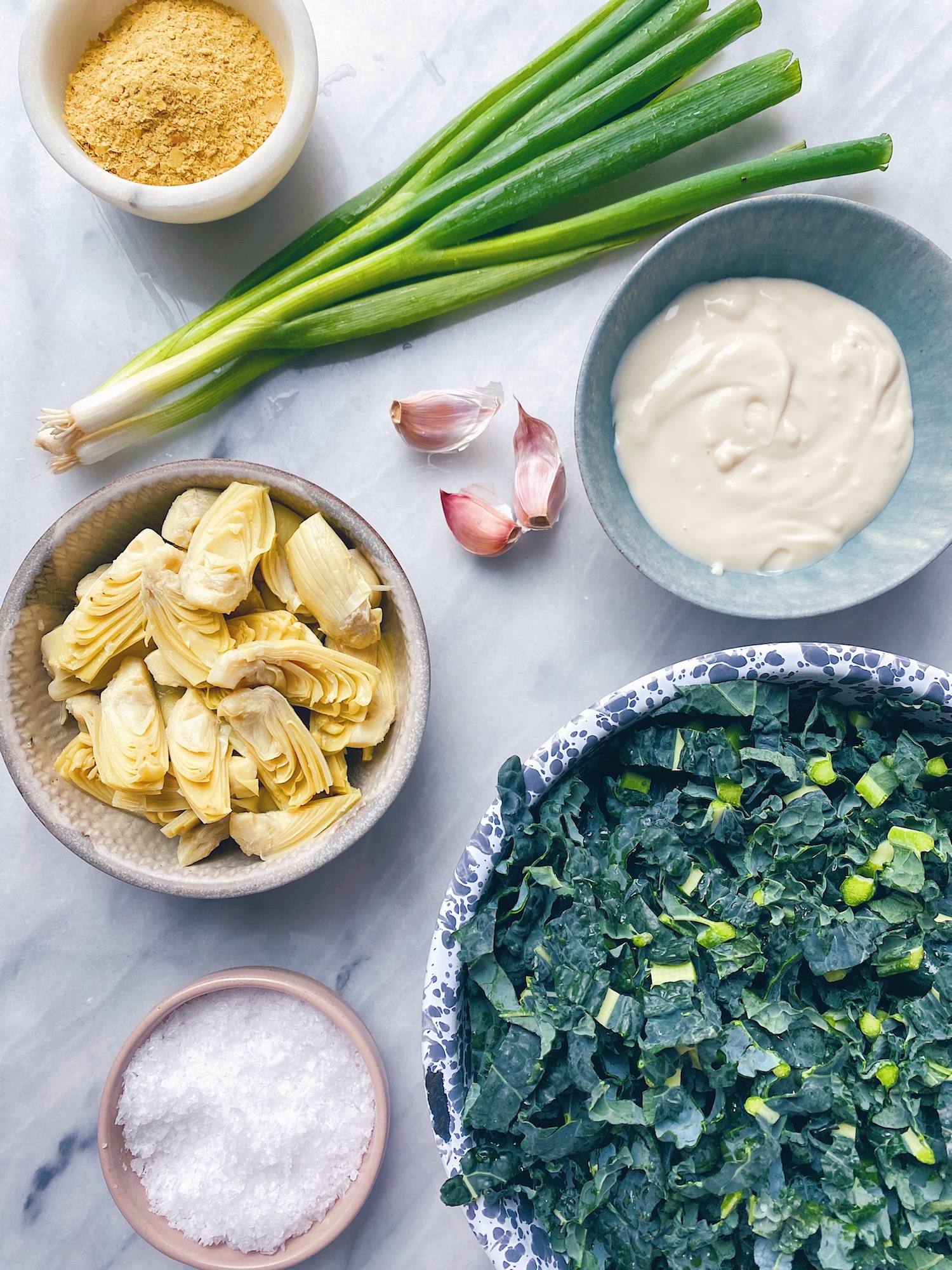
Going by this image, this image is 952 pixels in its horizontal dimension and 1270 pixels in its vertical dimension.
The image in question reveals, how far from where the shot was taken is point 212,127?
1336 mm

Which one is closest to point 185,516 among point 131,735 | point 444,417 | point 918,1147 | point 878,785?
point 131,735

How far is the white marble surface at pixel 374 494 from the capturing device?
4.95 feet

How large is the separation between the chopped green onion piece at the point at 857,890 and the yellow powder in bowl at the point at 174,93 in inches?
49.6

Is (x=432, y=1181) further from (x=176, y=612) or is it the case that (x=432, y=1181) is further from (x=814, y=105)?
(x=814, y=105)

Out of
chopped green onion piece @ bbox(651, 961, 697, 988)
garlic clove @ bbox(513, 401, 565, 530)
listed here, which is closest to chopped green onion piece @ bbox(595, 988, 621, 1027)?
chopped green onion piece @ bbox(651, 961, 697, 988)

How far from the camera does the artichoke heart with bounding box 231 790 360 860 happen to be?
52.0 inches

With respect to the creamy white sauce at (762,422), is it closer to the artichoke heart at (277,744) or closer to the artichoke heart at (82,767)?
the artichoke heart at (277,744)

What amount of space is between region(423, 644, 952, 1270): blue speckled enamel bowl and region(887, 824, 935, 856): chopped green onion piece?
160mm

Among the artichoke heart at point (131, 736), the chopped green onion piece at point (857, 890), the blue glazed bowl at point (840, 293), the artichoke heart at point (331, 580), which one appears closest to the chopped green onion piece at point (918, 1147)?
the chopped green onion piece at point (857, 890)

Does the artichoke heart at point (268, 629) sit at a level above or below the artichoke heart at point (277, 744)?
above

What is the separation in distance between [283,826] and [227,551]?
38cm

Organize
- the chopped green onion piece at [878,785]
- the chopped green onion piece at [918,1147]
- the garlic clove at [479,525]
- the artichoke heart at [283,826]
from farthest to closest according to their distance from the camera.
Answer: the garlic clove at [479,525] → the artichoke heart at [283,826] → the chopped green onion piece at [878,785] → the chopped green onion piece at [918,1147]

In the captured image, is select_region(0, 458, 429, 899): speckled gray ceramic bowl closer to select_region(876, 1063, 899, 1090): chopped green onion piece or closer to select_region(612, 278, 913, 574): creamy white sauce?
select_region(612, 278, 913, 574): creamy white sauce

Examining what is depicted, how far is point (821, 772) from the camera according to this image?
1.22 metres
